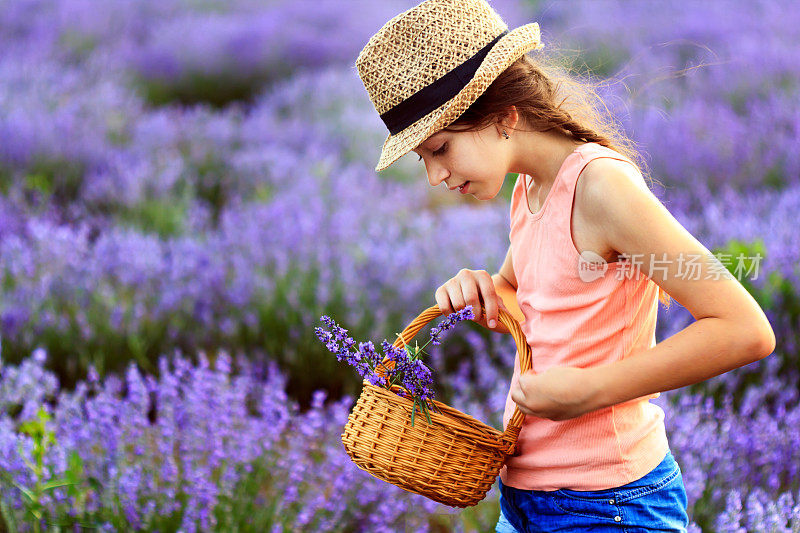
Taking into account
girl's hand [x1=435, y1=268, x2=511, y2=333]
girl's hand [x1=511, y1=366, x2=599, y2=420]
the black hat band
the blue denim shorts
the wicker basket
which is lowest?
the blue denim shorts

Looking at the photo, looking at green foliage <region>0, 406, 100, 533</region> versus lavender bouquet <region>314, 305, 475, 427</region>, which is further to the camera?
green foliage <region>0, 406, 100, 533</region>

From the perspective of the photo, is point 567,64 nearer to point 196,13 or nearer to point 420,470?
point 420,470

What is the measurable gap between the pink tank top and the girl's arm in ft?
0.22

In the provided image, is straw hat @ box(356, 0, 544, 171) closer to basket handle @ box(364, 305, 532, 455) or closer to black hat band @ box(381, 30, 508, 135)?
black hat band @ box(381, 30, 508, 135)

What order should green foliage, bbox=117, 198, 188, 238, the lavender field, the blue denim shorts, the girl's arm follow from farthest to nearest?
green foliage, bbox=117, 198, 188, 238 → the lavender field → the blue denim shorts → the girl's arm

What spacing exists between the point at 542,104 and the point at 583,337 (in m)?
0.40

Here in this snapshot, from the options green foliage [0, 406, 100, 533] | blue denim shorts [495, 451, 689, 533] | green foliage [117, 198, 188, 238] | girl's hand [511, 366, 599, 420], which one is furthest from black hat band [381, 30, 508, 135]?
green foliage [117, 198, 188, 238]

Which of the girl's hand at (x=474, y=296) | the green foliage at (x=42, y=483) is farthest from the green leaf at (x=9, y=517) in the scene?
the girl's hand at (x=474, y=296)

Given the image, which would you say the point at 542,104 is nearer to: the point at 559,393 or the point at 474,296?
the point at 474,296

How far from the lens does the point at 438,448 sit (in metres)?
1.29

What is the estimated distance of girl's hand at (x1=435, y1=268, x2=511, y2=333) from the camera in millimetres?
1443

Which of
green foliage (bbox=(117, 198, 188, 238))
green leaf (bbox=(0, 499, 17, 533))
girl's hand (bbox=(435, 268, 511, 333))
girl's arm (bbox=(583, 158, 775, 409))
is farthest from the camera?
green foliage (bbox=(117, 198, 188, 238))

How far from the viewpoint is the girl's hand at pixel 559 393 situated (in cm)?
119

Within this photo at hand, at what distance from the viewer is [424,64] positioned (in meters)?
1.34
